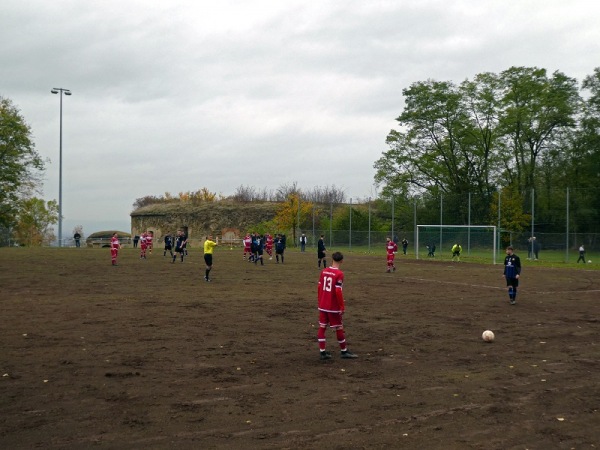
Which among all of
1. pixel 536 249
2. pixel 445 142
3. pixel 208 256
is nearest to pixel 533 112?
pixel 445 142

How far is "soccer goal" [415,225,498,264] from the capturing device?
145 feet

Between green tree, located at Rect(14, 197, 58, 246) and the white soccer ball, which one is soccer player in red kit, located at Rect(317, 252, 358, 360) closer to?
the white soccer ball

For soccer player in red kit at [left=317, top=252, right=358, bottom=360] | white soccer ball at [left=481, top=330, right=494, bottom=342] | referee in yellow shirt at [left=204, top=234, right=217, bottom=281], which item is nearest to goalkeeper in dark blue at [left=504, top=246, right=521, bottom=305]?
white soccer ball at [left=481, top=330, right=494, bottom=342]

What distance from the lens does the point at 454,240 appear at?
152ft

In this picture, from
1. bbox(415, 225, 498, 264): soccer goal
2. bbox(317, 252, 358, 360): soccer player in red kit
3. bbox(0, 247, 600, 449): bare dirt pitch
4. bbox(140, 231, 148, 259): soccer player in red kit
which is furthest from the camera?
bbox(415, 225, 498, 264): soccer goal

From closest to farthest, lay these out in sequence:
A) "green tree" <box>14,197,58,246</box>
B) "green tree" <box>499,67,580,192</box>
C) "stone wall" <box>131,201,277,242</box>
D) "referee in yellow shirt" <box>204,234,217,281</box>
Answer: "referee in yellow shirt" <box>204,234,217,281</box>, "green tree" <box>499,67,580,192</box>, "stone wall" <box>131,201,277,242</box>, "green tree" <box>14,197,58,246</box>

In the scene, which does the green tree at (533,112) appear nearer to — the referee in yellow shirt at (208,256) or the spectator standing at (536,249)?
the spectator standing at (536,249)

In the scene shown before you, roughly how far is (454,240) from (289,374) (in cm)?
3872

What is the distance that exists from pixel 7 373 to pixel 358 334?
21.1 feet

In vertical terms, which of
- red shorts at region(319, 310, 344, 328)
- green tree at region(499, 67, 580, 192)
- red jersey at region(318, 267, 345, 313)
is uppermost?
green tree at region(499, 67, 580, 192)

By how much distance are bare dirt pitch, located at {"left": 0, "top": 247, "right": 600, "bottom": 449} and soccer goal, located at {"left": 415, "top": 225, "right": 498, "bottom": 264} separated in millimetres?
26070

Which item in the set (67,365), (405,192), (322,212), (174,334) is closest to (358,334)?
(174,334)

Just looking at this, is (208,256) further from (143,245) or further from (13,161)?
(13,161)

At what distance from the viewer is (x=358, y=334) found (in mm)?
12594
